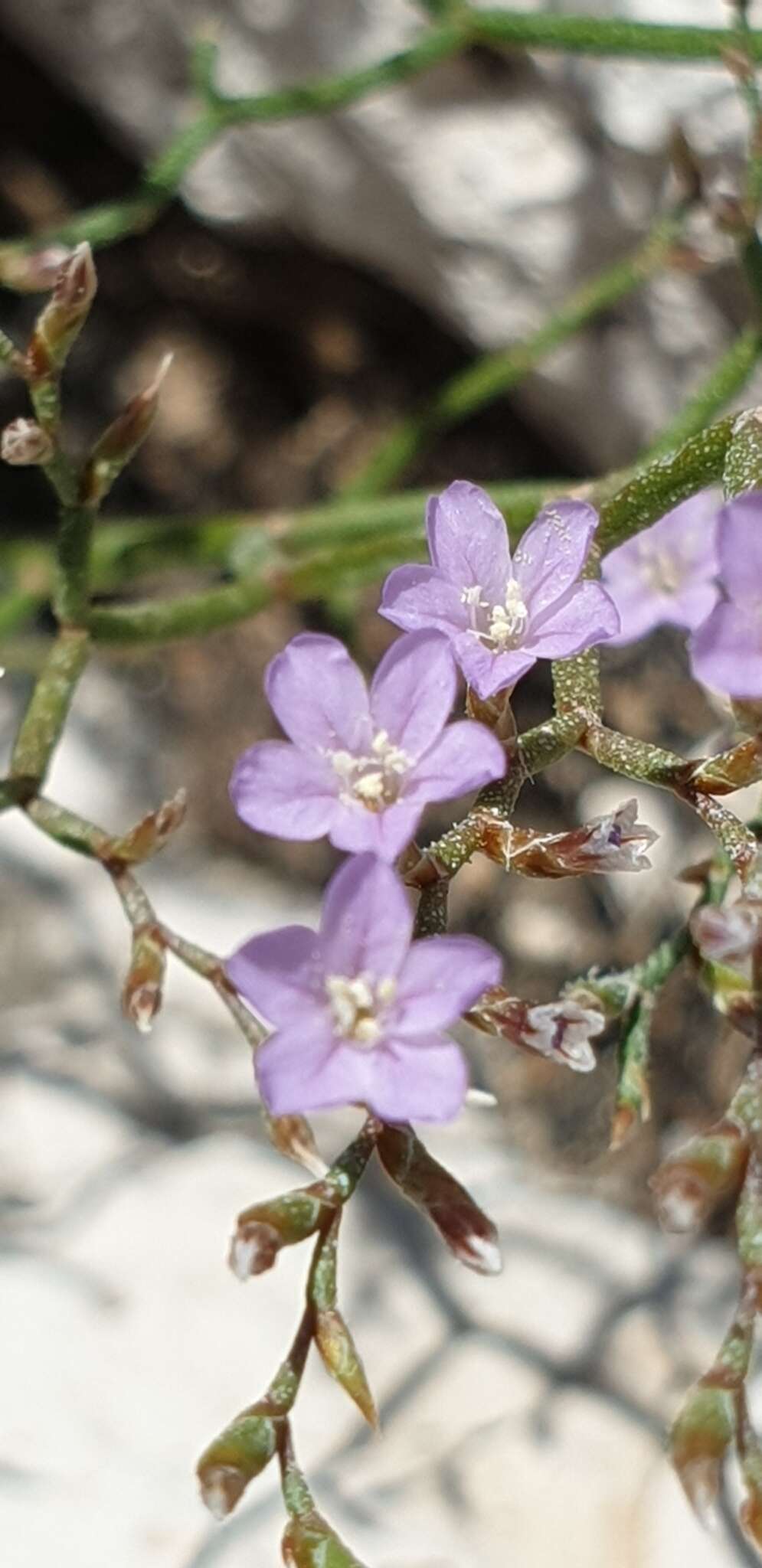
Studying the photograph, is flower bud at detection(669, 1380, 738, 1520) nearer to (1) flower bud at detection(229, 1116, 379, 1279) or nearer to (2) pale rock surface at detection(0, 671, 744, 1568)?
(1) flower bud at detection(229, 1116, 379, 1279)

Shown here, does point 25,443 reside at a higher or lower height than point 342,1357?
higher

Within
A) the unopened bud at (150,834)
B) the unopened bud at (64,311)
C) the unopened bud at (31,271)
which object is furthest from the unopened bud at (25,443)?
the unopened bud at (150,834)

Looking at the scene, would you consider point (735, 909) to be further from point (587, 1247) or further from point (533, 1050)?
point (587, 1247)

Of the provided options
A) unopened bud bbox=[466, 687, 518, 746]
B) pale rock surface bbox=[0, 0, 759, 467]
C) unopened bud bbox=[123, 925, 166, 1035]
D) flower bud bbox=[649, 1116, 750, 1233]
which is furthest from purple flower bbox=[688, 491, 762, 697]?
pale rock surface bbox=[0, 0, 759, 467]

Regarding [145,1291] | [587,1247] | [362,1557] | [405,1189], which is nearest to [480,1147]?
[587,1247]

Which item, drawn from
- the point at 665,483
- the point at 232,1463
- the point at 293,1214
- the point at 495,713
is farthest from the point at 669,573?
the point at 232,1463

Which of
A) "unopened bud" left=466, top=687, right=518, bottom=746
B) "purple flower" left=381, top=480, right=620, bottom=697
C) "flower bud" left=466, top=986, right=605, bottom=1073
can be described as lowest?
"flower bud" left=466, top=986, right=605, bottom=1073

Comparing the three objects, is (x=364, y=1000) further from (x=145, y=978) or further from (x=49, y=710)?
(x=49, y=710)
